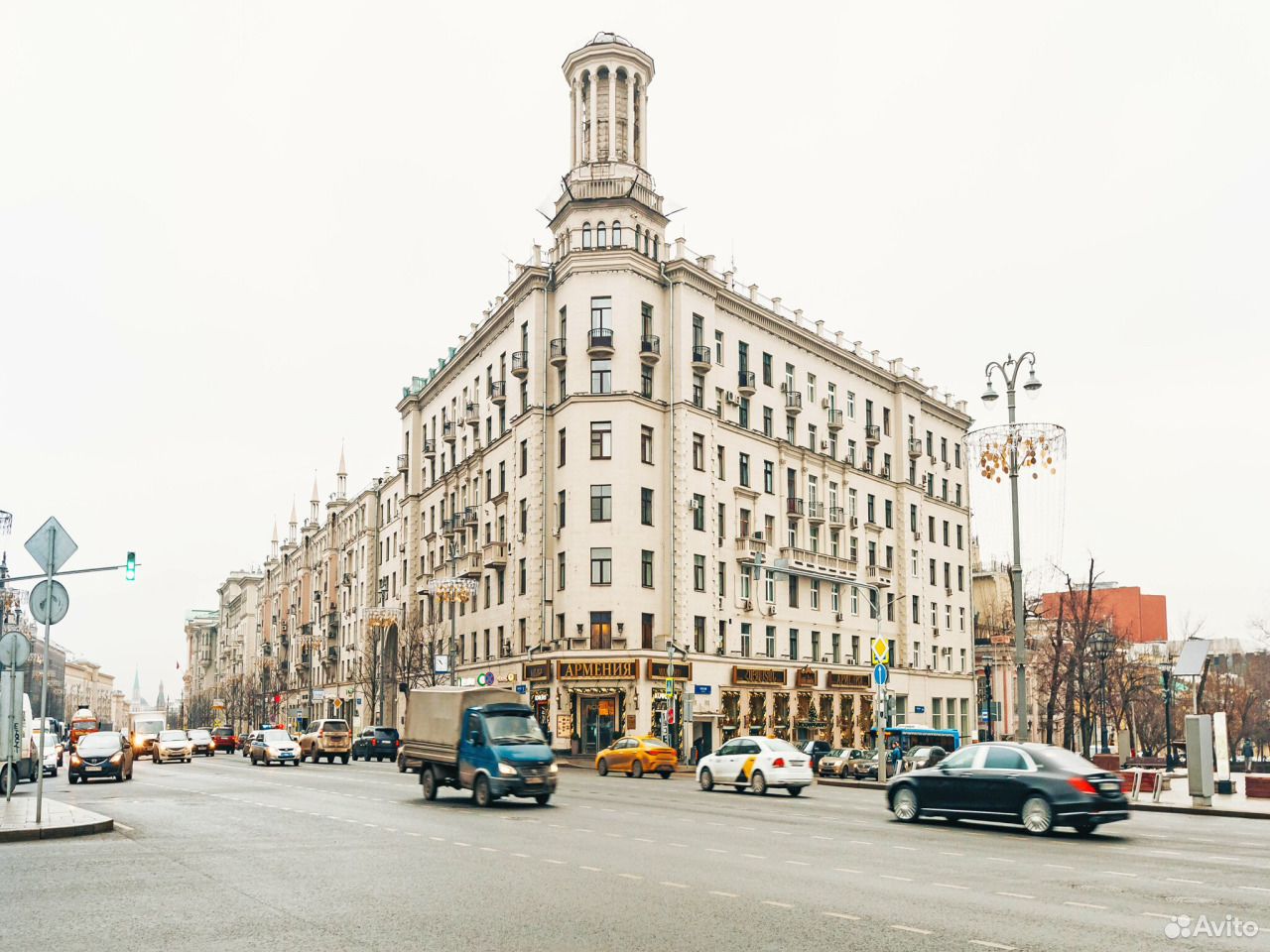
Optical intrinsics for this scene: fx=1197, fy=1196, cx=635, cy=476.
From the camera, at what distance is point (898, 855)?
646 inches

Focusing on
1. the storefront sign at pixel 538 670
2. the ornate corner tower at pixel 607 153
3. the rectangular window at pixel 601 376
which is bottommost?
the storefront sign at pixel 538 670

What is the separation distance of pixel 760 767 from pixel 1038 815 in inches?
511

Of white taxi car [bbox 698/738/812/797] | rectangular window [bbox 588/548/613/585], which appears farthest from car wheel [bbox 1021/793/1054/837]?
rectangular window [bbox 588/548/613/585]

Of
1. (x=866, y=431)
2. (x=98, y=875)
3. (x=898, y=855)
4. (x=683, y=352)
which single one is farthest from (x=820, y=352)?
(x=98, y=875)

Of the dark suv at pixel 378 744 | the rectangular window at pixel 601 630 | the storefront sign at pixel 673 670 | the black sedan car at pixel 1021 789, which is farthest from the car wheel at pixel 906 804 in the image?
the dark suv at pixel 378 744

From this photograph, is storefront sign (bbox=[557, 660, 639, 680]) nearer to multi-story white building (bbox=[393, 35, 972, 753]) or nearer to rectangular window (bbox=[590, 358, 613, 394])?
multi-story white building (bbox=[393, 35, 972, 753])

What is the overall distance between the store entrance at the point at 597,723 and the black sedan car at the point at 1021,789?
33.5 meters

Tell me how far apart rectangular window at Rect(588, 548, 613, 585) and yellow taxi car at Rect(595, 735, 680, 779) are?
12436mm

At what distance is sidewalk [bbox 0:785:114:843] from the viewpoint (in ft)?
58.0

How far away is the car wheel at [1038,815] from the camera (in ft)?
65.2

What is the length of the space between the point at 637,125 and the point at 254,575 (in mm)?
120316

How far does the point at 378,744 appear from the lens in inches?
2442

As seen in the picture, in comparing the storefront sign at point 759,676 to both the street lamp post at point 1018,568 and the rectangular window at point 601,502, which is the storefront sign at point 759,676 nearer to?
the rectangular window at point 601,502

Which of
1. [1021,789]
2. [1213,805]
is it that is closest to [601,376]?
[1213,805]
